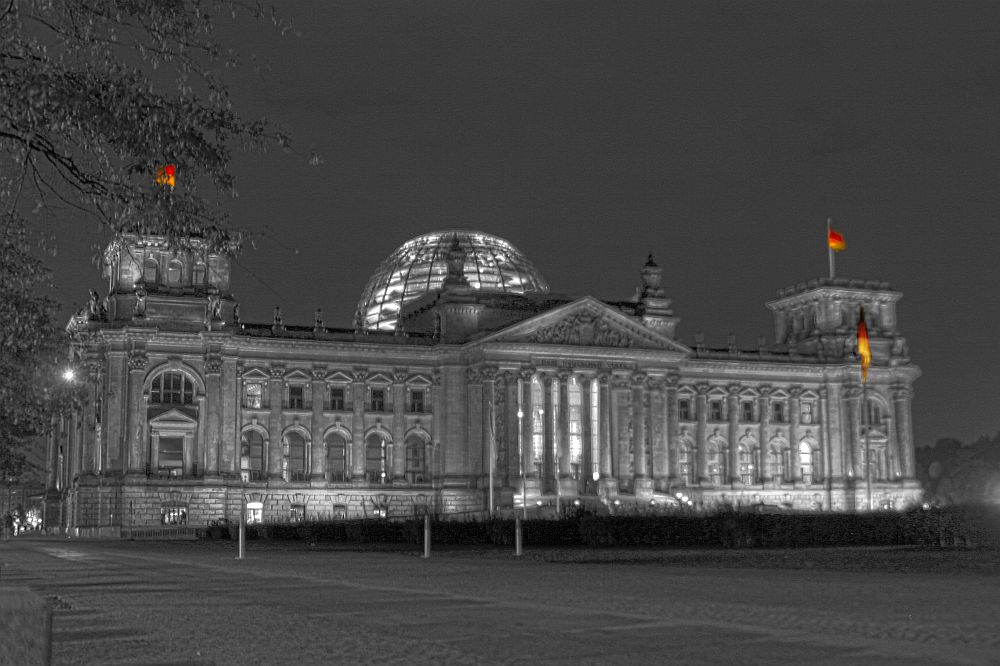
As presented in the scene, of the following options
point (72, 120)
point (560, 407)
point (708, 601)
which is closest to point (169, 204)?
point (72, 120)

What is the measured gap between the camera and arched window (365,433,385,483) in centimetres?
10694

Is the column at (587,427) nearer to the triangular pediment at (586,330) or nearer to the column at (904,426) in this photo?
the triangular pediment at (586,330)

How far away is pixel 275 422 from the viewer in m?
104

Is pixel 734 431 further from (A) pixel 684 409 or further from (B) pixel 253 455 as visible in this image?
(B) pixel 253 455

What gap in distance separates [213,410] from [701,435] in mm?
45218

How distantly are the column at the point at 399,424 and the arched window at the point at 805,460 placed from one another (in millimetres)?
39938

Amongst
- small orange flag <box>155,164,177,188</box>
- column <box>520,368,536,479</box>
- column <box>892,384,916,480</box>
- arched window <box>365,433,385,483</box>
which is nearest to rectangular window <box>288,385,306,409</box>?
arched window <box>365,433,385,483</box>

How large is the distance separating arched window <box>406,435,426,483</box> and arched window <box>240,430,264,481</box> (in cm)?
1246

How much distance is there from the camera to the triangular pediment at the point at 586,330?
349 feet

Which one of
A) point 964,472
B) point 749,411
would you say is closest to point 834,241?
point 749,411

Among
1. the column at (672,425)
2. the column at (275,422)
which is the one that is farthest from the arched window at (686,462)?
the column at (275,422)

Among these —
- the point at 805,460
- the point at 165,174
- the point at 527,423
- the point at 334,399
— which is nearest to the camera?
the point at 165,174

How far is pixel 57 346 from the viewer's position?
115 ft

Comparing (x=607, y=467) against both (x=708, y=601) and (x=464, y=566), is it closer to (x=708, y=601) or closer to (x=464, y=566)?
(x=464, y=566)
